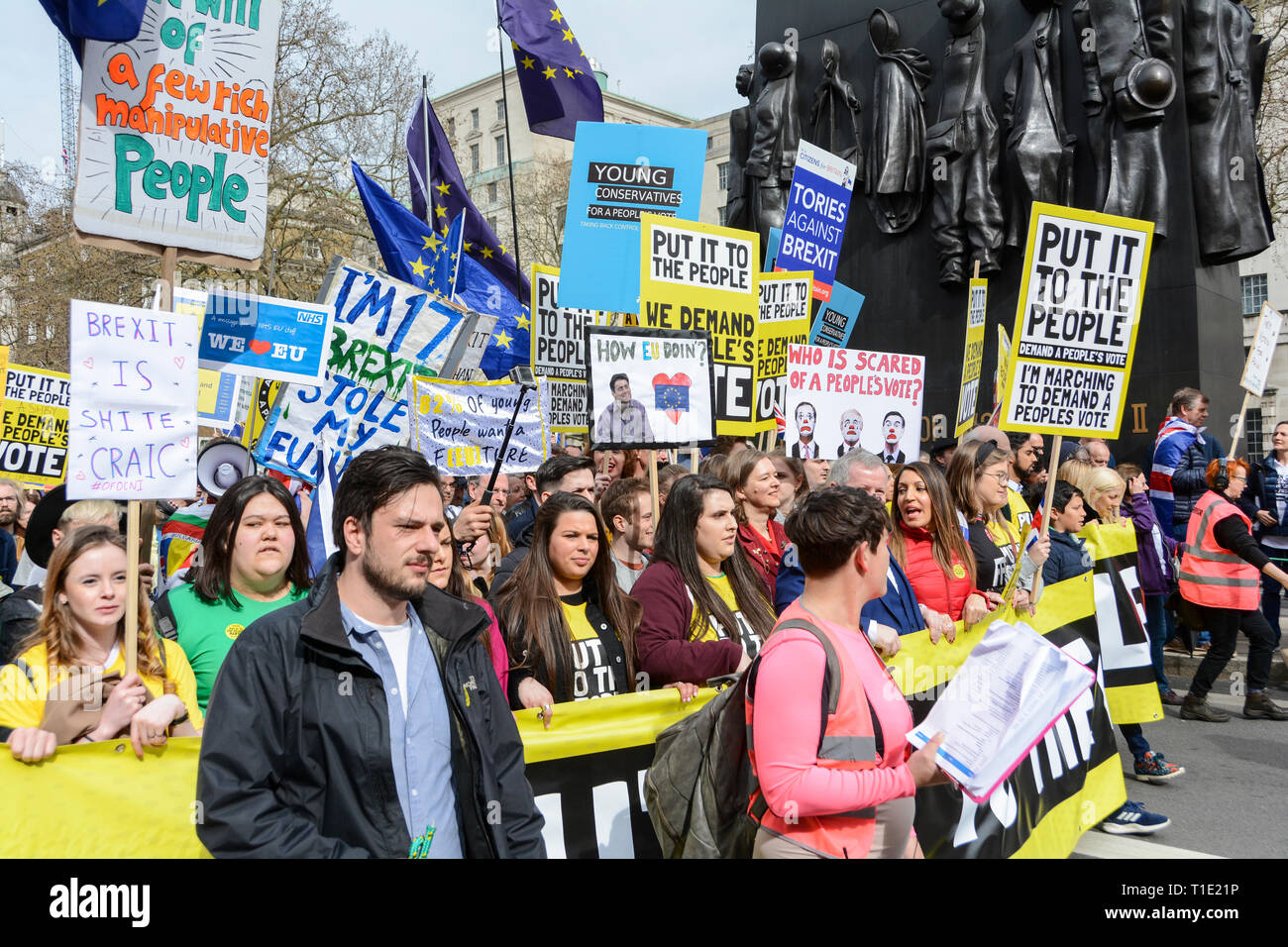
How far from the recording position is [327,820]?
2.40 meters

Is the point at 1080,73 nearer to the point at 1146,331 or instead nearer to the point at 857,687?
the point at 1146,331

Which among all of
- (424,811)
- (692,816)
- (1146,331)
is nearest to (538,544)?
(692,816)

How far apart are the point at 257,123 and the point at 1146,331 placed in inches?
450

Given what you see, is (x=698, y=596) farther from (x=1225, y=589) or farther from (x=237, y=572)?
(x=1225, y=589)

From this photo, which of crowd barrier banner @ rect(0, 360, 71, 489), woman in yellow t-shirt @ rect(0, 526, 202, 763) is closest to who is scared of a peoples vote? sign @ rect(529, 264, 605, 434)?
crowd barrier banner @ rect(0, 360, 71, 489)

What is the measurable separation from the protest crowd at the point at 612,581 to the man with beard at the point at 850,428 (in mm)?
33

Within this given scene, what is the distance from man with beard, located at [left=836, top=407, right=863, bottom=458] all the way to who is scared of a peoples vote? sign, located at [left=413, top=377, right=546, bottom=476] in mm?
2952

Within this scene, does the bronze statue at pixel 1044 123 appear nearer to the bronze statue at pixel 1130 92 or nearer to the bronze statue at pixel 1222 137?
the bronze statue at pixel 1130 92

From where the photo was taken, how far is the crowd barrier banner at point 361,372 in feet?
19.1

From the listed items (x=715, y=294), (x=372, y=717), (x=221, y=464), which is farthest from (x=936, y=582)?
(x=221, y=464)

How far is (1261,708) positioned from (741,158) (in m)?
12.5

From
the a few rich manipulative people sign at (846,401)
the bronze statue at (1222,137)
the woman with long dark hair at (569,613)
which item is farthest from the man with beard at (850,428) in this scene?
the bronze statue at (1222,137)

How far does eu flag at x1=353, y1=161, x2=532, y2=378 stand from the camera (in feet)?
31.4

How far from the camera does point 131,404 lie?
353cm
